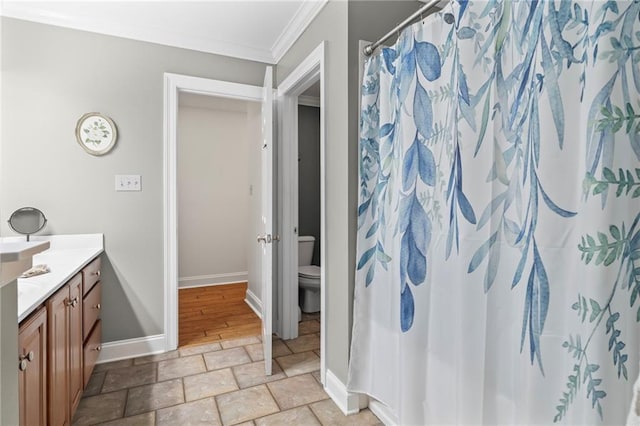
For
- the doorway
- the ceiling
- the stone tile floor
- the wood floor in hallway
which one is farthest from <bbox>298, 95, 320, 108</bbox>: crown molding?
the stone tile floor

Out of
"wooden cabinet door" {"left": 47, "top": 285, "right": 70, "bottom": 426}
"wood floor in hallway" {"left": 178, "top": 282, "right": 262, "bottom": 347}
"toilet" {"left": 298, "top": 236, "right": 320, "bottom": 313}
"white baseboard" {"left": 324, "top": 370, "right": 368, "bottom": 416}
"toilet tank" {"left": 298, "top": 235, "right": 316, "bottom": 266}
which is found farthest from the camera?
"toilet tank" {"left": 298, "top": 235, "right": 316, "bottom": 266}

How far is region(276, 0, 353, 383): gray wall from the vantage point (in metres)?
1.88

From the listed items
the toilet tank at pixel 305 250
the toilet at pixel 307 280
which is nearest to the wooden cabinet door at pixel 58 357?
the toilet at pixel 307 280

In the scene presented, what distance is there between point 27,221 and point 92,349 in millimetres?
953

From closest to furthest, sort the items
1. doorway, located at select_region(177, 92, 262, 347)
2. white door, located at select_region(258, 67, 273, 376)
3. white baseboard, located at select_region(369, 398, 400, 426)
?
white baseboard, located at select_region(369, 398, 400, 426), white door, located at select_region(258, 67, 273, 376), doorway, located at select_region(177, 92, 262, 347)

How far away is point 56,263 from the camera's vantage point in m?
1.85

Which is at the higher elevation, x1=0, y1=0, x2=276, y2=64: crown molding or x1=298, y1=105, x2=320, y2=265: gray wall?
x1=0, y1=0, x2=276, y2=64: crown molding

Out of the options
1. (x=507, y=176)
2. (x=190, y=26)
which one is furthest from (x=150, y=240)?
(x=507, y=176)

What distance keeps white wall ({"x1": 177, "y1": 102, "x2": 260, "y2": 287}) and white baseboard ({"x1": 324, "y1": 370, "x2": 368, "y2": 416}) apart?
277cm

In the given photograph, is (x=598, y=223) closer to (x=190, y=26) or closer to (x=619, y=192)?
(x=619, y=192)

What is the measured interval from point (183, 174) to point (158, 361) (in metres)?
2.62

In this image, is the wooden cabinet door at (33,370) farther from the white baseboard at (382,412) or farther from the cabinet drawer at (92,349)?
the white baseboard at (382,412)

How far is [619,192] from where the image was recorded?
0.83 m

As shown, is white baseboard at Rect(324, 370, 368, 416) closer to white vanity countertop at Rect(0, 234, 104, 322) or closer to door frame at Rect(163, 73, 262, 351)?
door frame at Rect(163, 73, 262, 351)
